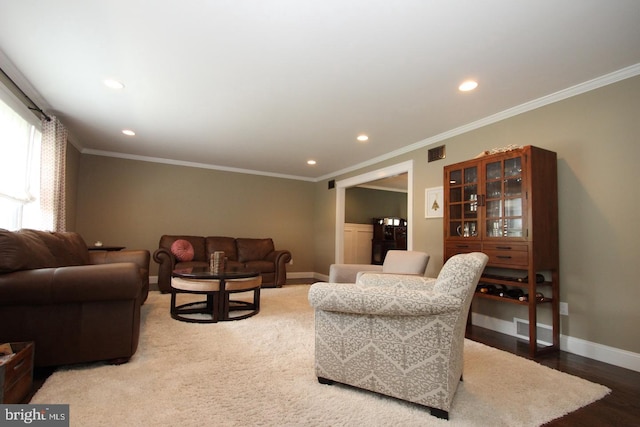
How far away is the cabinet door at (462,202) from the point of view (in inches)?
128

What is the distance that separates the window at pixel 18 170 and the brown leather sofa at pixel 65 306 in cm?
133

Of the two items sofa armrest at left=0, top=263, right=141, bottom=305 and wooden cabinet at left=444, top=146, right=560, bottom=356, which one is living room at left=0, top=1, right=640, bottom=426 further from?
sofa armrest at left=0, top=263, right=141, bottom=305

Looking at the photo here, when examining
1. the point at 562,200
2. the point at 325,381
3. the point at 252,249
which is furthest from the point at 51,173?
the point at 562,200

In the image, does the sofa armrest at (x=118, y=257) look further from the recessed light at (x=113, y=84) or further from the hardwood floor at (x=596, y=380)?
the hardwood floor at (x=596, y=380)

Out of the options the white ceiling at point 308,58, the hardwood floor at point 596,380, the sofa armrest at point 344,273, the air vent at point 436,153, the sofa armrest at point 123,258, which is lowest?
the hardwood floor at point 596,380

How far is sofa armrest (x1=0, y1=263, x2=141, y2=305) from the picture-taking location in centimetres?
191

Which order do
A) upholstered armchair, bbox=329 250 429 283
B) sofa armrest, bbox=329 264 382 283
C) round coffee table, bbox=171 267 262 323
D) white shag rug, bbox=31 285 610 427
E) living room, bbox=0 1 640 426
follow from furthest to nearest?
sofa armrest, bbox=329 264 382 283 → upholstered armchair, bbox=329 250 429 283 → round coffee table, bbox=171 267 262 323 → living room, bbox=0 1 640 426 → white shag rug, bbox=31 285 610 427

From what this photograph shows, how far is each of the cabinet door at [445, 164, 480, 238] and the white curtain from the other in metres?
4.64

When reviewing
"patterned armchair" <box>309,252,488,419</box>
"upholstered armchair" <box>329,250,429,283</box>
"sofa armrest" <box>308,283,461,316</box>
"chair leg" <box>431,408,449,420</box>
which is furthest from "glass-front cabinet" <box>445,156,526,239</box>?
"chair leg" <box>431,408,449,420</box>

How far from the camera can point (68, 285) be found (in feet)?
6.54

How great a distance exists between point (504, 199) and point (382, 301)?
2.02m

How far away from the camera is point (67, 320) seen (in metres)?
2.05

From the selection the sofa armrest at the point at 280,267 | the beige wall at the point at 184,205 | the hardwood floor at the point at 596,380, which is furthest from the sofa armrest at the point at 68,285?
the beige wall at the point at 184,205

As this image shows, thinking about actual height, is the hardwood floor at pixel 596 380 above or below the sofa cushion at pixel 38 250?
below
